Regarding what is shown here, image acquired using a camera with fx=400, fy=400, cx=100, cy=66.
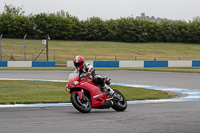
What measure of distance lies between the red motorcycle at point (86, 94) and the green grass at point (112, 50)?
130 ft

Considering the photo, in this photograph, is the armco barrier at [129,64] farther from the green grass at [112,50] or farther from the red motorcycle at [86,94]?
the red motorcycle at [86,94]

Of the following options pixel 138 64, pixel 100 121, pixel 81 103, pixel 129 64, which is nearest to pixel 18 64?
pixel 129 64

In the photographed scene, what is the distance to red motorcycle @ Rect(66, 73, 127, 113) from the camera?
8.66m

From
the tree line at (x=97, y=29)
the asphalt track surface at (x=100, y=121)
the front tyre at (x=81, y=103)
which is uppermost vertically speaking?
the tree line at (x=97, y=29)

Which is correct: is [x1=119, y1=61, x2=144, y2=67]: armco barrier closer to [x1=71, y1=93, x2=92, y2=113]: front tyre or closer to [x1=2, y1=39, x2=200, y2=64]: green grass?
[x1=2, y1=39, x2=200, y2=64]: green grass

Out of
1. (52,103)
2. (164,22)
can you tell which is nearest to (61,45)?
(164,22)

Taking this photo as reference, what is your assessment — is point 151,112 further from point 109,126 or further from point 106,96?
point 109,126

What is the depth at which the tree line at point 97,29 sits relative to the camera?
2566 inches

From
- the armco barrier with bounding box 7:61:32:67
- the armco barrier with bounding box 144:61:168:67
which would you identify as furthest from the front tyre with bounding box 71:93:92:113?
the armco barrier with bounding box 144:61:168:67

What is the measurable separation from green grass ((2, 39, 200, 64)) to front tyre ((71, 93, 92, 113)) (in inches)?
1562

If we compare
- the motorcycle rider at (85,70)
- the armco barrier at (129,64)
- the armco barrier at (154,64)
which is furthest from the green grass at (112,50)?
the motorcycle rider at (85,70)

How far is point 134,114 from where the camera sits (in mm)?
8727

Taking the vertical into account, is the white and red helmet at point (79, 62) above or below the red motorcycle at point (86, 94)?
above

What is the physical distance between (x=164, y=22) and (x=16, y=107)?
69.7 meters
